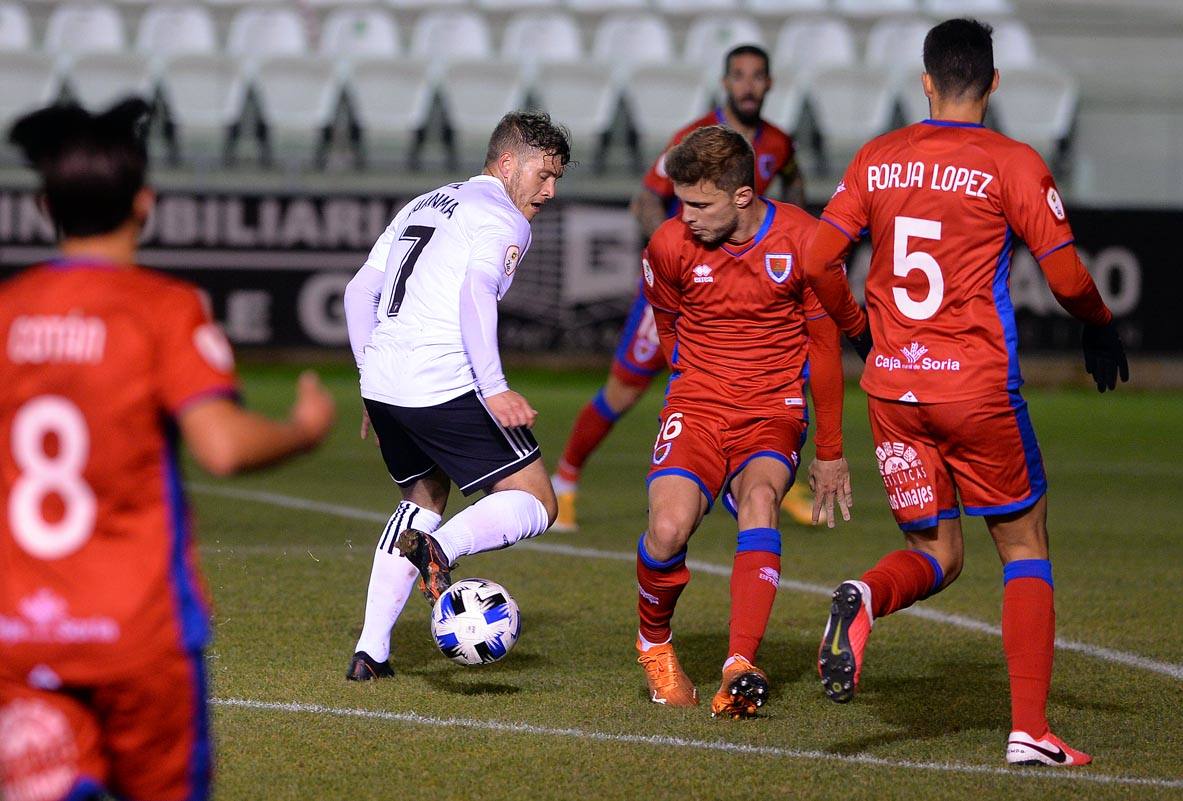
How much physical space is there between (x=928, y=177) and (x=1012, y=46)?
611 inches

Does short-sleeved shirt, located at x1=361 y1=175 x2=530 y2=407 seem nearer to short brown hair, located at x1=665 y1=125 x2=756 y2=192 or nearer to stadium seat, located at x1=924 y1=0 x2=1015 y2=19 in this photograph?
short brown hair, located at x1=665 y1=125 x2=756 y2=192

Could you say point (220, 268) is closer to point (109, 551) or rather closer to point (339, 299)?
point (339, 299)

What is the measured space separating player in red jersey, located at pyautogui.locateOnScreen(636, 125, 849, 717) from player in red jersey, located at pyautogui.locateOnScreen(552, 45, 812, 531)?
276 centimetres

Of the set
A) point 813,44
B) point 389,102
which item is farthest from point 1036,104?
point 389,102

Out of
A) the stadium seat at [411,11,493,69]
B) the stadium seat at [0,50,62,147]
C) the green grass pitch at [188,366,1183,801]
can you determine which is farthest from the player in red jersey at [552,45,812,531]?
the stadium seat at [0,50,62,147]

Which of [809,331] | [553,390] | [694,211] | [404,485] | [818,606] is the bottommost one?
[553,390]

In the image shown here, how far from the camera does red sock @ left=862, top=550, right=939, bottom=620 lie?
4424 millimetres

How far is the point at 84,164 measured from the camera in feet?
8.86

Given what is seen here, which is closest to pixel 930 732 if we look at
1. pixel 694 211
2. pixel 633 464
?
pixel 694 211

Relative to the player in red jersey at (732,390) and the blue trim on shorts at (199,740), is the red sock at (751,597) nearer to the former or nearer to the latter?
the player in red jersey at (732,390)

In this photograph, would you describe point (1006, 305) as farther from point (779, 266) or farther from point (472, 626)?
point (472, 626)

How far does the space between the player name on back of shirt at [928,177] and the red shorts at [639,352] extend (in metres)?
3.70

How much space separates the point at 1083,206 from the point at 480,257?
12.5 meters

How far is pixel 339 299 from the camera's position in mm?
15883
